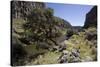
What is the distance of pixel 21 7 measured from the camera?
95.0 inches

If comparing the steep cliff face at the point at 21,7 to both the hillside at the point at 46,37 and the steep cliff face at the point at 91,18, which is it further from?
the steep cliff face at the point at 91,18

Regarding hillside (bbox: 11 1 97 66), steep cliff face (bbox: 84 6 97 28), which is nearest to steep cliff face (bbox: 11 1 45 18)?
hillside (bbox: 11 1 97 66)

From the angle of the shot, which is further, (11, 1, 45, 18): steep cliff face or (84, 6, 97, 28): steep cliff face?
(84, 6, 97, 28): steep cliff face

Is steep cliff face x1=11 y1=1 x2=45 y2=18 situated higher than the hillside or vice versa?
steep cliff face x1=11 y1=1 x2=45 y2=18

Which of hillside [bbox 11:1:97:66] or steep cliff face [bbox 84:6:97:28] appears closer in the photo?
hillside [bbox 11:1:97:66]

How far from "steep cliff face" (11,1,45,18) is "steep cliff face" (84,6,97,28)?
659 mm

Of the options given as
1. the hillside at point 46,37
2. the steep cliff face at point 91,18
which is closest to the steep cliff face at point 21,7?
the hillside at point 46,37

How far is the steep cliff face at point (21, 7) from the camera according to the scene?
2.38m

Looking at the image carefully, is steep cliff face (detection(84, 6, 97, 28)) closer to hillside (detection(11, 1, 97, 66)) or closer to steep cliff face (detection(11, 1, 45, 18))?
hillside (detection(11, 1, 97, 66))

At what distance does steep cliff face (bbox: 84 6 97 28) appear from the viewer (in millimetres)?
2711

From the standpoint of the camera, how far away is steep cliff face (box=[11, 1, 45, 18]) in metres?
2.38

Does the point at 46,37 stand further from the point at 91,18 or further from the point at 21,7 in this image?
the point at 91,18

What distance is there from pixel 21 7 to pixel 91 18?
0.90 metres

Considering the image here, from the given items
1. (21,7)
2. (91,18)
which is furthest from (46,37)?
(91,18)
